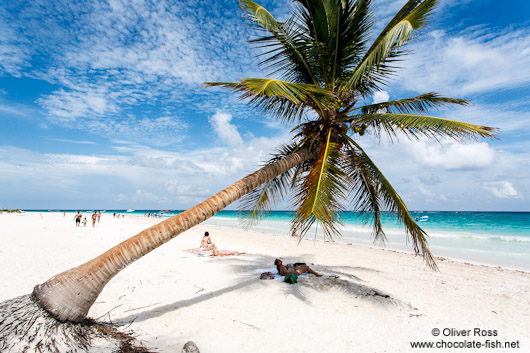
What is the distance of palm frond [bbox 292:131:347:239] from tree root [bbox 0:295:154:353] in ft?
9.10

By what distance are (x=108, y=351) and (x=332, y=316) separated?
3.76 meters

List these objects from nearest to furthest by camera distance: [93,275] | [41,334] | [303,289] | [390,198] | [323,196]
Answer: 1. [41,334]
2. [93,275]
3. [323,196]
4. [390,198]
5. [303,289]

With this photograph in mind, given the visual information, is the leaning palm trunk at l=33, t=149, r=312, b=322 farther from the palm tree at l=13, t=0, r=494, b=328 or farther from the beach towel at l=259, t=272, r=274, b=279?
the beach towel at l=259, t=272, r=274, b=279

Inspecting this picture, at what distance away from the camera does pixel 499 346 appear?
436 centimetres

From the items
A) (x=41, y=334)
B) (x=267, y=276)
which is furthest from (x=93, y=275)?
(x=267, y=276)

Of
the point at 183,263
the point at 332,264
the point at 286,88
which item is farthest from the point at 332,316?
the point at 183,263

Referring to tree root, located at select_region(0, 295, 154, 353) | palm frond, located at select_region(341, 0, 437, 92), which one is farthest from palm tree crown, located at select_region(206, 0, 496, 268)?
tree root, located at select_region(0, 295, 154, 353)

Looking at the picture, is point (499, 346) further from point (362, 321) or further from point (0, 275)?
point (0, 275)

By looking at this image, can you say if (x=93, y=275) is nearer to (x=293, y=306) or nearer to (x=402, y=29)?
(x=293, y=306)

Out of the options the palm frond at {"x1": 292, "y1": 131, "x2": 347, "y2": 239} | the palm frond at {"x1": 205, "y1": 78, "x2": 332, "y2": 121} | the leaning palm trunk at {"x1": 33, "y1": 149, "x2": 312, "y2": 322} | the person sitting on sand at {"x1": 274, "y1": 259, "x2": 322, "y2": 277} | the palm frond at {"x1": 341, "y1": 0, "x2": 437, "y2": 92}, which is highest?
the palm frond at {"x1": 341, "y1": 0, "x2": 437, "y2": 92}

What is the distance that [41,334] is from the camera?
114 inches

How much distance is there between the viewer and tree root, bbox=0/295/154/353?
2.77 meters

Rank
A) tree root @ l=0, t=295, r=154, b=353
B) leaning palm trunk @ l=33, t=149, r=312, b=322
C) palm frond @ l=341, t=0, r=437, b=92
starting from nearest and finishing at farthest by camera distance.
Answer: tree root @ l=0, t=295, r=154, b=353 < leaning palm trunk @ l=33, t=149, r=312, b=322 < palm frond @ l=341, t=0, r=437, b=92

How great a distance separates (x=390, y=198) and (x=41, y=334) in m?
5.30
